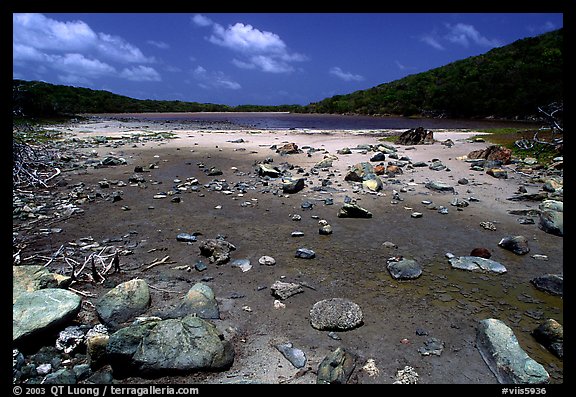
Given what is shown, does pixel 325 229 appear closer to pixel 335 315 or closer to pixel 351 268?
pixel 351 268

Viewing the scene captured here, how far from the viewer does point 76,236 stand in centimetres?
554

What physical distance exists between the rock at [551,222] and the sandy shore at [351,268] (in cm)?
15

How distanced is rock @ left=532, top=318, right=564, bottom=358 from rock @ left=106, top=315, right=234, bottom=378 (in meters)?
2.92

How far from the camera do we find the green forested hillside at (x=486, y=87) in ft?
152

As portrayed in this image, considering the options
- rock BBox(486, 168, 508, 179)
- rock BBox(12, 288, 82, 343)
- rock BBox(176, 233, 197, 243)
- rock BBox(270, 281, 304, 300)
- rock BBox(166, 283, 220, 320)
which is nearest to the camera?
rock BBox(12, 288, 82, 343)

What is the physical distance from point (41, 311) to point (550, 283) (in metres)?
5.69

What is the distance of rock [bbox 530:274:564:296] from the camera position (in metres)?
3.86

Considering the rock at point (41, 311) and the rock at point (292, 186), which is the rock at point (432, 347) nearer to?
the rock at point (41, 311)

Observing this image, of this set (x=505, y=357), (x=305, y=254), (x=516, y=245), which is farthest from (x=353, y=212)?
(x=505, y=357)

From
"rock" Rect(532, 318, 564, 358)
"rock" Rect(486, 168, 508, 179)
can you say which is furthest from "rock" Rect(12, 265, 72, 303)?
"rock" Rect(486, 168, 508, 179)

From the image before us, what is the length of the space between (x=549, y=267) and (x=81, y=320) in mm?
6026

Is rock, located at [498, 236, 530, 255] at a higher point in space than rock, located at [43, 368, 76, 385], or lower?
higher

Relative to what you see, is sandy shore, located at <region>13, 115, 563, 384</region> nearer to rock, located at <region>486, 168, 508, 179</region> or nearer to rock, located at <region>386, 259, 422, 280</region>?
rock, located at <region>386, 259, 422, 280</region>

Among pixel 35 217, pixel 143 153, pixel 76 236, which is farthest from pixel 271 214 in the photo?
pixel 143 153
